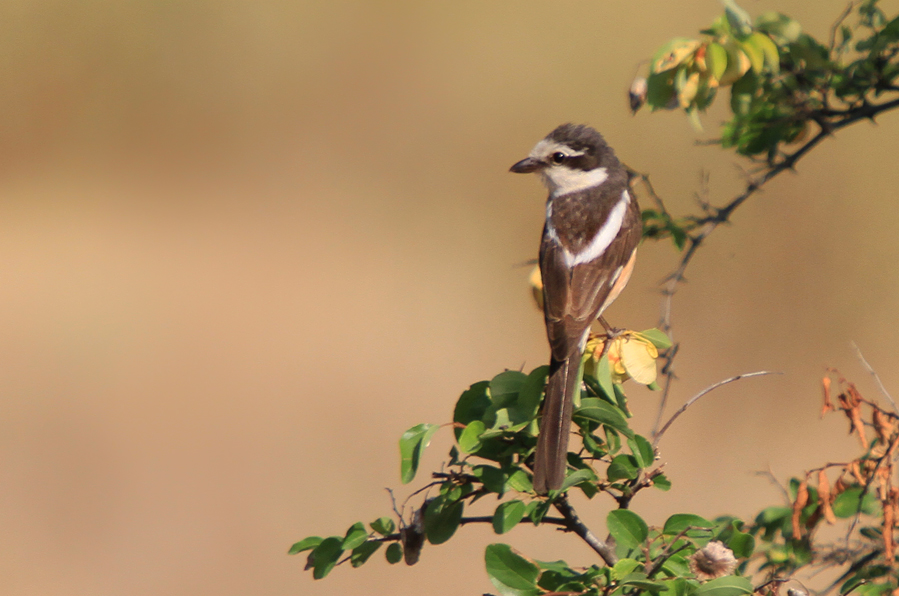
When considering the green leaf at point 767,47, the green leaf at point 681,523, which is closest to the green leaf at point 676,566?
the green leaf at point 681,523

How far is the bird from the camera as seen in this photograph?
6.99 ft

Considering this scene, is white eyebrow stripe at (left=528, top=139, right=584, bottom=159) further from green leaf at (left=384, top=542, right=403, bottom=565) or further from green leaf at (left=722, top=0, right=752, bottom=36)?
green leaf at (left=384, top=542, right=403, bottom=565)

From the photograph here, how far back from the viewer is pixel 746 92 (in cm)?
278

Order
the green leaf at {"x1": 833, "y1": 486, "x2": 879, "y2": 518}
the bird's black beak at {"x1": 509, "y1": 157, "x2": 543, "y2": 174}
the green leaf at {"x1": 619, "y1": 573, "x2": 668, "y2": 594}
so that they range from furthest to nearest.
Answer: the bird's black beak at {"x1": 509, "y1": 157, "x2": 543, "y2": 174} < the green leaf at {"x1": 833, "y1": 486, "x2": 879, "y2": 518} < the green leaf at {"x1": 619, "y1": 573, "x2": 668, "y2": 594}

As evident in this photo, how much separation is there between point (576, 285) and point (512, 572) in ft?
3.99

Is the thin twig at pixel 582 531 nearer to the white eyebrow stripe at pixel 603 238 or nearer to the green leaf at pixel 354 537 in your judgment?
the green leaf at pixel 354 537

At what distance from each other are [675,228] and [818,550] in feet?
4.02

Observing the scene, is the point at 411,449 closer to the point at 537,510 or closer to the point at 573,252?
the point at 537,510

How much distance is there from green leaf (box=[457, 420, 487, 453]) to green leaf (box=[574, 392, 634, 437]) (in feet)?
0.95

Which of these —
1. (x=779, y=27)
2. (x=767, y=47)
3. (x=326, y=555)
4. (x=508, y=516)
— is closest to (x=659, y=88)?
(x=767, y=47)

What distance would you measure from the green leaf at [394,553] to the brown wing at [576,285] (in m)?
0.72

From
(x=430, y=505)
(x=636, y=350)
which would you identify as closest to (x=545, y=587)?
(x=430, y=505)

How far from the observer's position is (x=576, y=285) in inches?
116

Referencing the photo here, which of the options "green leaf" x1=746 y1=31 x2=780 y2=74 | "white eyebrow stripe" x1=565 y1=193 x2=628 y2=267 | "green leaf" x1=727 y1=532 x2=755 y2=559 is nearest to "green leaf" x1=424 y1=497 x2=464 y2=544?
"green leaf" x1=727 y1=532 x2=755 y2=559
